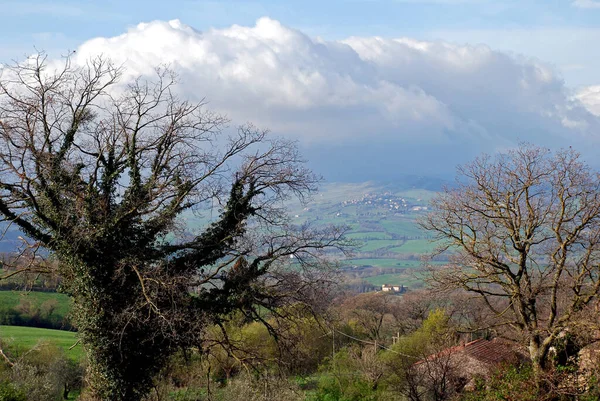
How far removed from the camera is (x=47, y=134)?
14.7 meters

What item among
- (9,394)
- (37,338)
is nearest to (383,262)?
(37,338)

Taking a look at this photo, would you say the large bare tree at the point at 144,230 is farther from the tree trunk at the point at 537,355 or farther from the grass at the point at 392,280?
the grass at the point at 392,280

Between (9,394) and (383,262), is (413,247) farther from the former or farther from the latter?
(9,394)

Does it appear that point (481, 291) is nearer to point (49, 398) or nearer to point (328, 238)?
point (328, 238)

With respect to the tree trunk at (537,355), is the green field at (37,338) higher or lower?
lower

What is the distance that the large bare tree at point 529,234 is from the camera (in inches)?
688

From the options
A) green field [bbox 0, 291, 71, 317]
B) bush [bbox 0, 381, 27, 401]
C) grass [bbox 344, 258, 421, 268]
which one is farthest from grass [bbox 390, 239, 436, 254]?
bush [bbox 0, 381, 27, 401]

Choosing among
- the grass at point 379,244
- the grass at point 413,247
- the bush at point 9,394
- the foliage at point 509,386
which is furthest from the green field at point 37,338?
the grass at point 379,244

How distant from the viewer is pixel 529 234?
18.0 m

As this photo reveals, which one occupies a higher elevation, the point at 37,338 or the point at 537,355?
the point at 537,355

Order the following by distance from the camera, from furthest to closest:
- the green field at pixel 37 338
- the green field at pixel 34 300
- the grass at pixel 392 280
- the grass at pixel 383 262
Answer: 1. the grass at pixel 383 262
2. the grass at pixel 392 280
3. the green field at pixel 34 300
4. the green field at pixel 37 338

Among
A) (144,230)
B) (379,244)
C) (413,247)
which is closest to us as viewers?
(144,230)

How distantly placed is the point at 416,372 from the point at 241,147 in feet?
49.9

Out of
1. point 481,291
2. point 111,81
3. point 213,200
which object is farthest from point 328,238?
point 111,81
